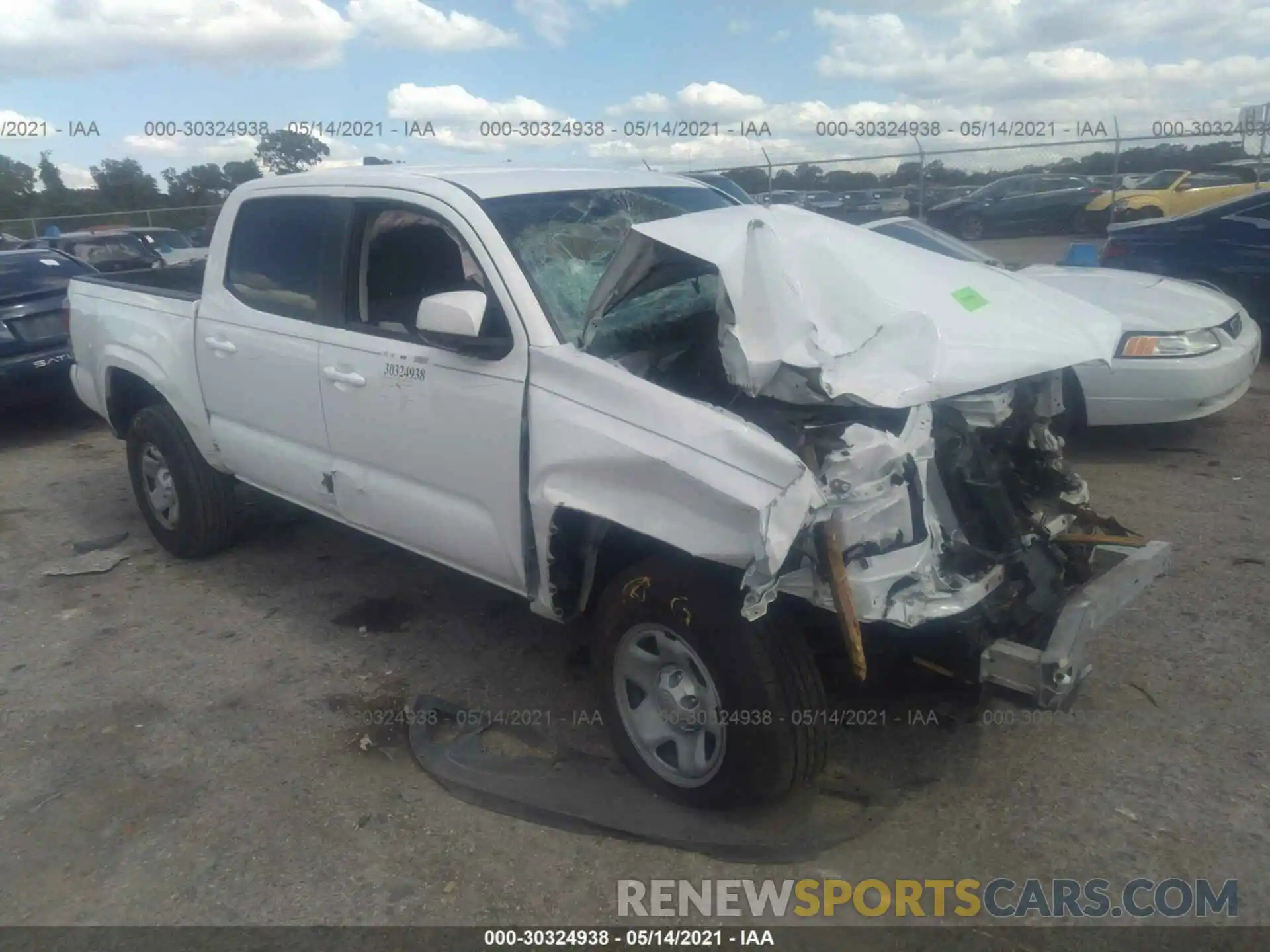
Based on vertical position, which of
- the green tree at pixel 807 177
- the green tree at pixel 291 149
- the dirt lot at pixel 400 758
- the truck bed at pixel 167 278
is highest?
the green tree at pixel 291 149

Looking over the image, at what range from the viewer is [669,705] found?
3053 millimetres

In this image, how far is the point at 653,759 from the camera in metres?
3.18

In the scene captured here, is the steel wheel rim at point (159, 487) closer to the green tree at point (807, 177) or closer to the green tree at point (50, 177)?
the green tree at point (807, 177)

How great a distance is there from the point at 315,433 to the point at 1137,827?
3317mm

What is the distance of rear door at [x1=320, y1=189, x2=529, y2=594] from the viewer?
130 inches

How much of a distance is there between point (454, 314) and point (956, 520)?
1707 mm

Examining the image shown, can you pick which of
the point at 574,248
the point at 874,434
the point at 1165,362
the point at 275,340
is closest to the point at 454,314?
the point at 574,248

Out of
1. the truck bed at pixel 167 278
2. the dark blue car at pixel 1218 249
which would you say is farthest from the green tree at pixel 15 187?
the dark blue car at pixel 1218 249

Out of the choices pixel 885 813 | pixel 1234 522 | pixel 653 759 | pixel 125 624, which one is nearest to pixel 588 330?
pixel 653 759

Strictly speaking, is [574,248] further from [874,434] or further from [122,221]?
[122,221]

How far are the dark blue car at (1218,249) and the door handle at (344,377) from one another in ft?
25.2

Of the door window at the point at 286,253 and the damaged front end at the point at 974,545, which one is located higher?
the door window at the point at 286,253

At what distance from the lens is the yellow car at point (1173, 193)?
17.3m

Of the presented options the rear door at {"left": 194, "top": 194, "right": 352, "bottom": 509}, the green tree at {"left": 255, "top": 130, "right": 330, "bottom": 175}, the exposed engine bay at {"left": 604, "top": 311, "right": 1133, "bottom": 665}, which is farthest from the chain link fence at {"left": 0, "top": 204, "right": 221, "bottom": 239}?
the exposed engine bay at {"left": 604, "top": 311, "right": 1133, "bottom": 665}
